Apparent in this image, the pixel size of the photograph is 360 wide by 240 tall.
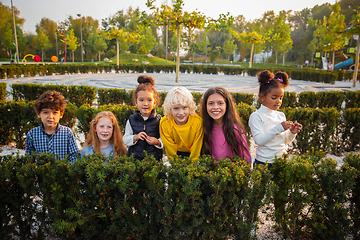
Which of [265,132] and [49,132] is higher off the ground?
[265,132]

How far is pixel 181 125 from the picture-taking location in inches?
105

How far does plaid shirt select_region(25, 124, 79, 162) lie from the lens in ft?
10.1

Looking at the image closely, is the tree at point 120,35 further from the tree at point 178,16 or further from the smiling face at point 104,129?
the smiling face at point 104,129

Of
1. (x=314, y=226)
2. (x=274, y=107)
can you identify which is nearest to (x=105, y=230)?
(x=314, y=226)

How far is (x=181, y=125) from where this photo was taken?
8.74ft

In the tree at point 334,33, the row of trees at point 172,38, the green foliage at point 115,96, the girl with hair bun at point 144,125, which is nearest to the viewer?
the girl with hair bun at point 144,125

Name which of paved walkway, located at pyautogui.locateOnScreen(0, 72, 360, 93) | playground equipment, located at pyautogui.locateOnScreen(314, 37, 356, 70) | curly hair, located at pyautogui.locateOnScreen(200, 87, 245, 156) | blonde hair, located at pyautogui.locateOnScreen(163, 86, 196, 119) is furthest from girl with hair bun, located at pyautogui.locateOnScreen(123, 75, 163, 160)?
playground equipment, located at pyautogui.locateOnScreen(314, 37, 356, 70)

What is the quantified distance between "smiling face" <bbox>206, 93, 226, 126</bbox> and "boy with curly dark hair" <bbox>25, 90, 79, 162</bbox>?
6.53 ft

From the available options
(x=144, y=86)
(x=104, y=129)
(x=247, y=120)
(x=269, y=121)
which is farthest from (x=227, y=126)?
(x=247, y=120)

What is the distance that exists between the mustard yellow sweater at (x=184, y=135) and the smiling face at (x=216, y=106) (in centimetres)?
20

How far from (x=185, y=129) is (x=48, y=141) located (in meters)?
1.97

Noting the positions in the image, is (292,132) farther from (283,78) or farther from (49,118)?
(49,118)

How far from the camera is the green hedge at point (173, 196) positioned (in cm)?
208

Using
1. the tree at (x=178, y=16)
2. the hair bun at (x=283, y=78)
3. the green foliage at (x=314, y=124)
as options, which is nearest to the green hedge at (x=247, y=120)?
the green foliage at (x=314, y=124)
